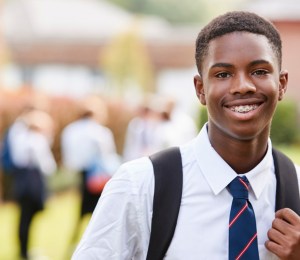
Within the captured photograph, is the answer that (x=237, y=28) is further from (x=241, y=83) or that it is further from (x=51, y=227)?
(x=51, y=227)

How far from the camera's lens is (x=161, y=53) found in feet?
128

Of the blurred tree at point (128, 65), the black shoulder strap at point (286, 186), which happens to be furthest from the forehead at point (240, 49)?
the blurred tree at point (128, 65)

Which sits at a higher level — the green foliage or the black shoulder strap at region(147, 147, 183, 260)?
the black shoulder strap at region(147, 147, 183, 260)

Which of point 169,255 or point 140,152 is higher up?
point 169,255

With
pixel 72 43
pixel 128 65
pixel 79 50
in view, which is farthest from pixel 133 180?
pixel 72 43

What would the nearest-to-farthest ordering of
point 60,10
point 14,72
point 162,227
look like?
point 162,227, point 14,72, point 60,10

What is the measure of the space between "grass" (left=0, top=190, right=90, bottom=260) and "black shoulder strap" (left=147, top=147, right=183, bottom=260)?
6.45 meters

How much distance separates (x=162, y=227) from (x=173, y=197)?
4.0 inches

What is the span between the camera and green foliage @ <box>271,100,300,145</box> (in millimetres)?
25306

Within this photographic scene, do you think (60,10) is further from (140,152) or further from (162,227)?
(162,227)

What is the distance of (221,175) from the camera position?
8.36ft

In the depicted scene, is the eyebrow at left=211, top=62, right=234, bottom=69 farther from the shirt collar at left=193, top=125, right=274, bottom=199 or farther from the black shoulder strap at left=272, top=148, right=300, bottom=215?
the black shoulder strap at left=272, top=148, right=300, bottom=215

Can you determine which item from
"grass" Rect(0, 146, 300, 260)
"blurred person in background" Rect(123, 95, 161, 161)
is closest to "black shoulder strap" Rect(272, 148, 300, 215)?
"grass" Rect(0, 146, 300, 260)

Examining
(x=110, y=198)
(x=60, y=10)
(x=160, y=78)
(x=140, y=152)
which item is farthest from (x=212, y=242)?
(x=60, y=10)
